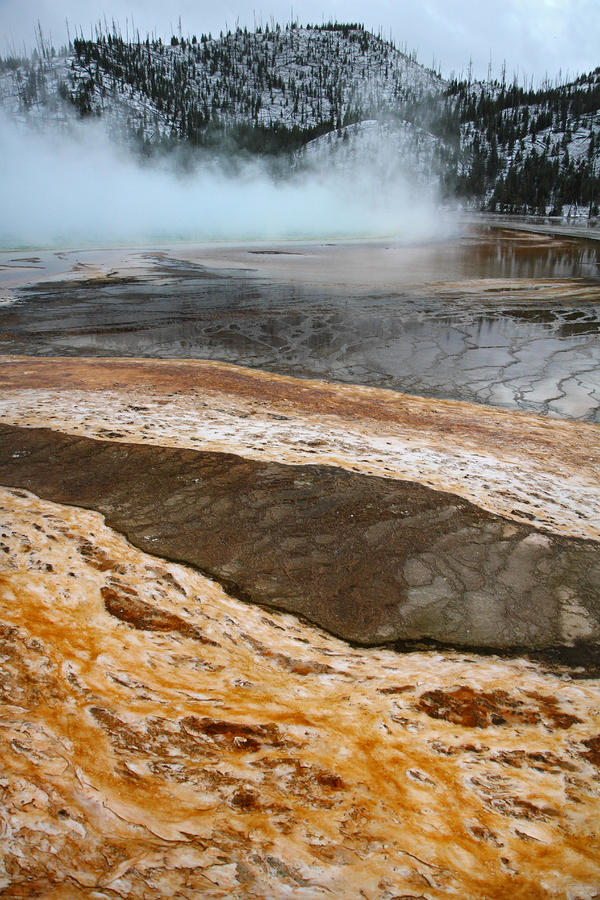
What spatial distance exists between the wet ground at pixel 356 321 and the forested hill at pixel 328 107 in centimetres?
5528

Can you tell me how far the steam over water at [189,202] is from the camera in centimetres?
3406

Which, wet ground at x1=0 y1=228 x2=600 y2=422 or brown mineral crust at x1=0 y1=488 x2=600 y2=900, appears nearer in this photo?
brown mineral crust at x1=0 y1=488 x2=600 y2=900

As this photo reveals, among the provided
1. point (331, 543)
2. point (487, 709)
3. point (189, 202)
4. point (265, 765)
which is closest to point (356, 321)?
point (331, 543)

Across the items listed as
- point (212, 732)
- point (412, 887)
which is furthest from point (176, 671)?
point (412, 887)

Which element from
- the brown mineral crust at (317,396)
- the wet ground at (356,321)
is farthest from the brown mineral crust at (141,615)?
the wet ground at (356,321)

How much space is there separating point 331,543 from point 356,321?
6634 mm

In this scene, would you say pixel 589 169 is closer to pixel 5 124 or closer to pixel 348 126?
pixel 348 126

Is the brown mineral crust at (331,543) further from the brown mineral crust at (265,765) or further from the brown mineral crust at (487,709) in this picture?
the brown mineral crust at (487,709)

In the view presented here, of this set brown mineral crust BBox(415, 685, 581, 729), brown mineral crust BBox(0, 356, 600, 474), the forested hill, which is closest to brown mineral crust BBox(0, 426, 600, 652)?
brown mineral crust BBox(415, 685, 581, 729)

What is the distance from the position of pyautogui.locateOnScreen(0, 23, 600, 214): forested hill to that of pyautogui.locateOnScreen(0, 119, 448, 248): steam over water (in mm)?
7397

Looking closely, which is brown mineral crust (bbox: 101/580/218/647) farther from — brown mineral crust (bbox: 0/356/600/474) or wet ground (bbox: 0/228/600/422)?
wet ground (bbox: 0/228/600/422)

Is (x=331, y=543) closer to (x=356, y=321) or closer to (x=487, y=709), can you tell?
(x=487, y=709)

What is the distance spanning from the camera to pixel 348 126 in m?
92.9

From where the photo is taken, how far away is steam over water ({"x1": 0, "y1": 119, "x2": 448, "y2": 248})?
3406 centimetres
